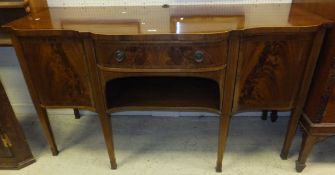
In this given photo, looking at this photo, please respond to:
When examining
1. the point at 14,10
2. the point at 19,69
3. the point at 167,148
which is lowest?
the point at 167,148

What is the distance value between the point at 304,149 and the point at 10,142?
1.47 m

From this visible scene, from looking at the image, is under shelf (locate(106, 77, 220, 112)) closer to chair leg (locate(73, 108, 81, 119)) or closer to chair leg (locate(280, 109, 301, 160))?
chair leg (locate(280, 109, 301, 160))

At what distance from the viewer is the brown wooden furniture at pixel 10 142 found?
129 cm

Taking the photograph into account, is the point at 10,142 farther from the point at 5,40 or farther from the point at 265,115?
the point at 265,115

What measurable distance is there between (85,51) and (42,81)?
287mm

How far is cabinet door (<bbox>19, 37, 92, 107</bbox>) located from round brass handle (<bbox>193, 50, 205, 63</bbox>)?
46cm

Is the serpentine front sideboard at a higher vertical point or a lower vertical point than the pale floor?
higher

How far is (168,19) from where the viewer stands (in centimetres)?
115

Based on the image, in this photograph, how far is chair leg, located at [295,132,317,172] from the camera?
124 centimetres

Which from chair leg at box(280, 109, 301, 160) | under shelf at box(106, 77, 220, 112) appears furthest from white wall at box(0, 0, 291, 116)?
chair leg at box(280, 109, 301, 160)

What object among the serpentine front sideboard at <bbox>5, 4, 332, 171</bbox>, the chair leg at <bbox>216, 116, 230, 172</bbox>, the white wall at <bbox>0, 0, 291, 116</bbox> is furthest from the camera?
the white wall at <bbox>0, 0, 291, 116</bbox>

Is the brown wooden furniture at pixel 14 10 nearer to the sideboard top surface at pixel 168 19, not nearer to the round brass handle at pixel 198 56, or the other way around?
the sideboard top surface at pixel 168 19

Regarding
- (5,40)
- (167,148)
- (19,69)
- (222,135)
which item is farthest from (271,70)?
(19,69)

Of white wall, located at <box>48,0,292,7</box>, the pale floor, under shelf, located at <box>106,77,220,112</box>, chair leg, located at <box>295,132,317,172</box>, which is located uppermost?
white wall, located at <box>48,0,292,7</box>
